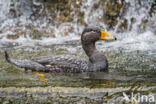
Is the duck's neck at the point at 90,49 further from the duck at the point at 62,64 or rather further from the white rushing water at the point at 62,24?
the white rushing water at the point at 62,24

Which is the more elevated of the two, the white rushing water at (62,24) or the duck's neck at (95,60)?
the white rushing water at (62,24)

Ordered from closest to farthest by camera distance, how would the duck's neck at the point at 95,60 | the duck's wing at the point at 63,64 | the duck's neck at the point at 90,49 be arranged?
the duck's wing at the point at 63,64 < the duck's neck at the point at 95,60 < the duck's neck at the point at 90,49

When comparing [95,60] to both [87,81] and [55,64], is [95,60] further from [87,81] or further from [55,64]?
[87,81]

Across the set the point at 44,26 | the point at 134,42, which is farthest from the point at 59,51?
the point at 44,26

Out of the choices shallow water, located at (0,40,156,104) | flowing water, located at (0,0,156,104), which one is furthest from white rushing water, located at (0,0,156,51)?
shallow water, located at (0,40,156,104)

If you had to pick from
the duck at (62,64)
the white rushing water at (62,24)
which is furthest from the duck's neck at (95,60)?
the white rushing water at (62,24)

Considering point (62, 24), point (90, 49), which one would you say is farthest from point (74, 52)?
point (62, 24)

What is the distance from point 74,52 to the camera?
25.7 ft

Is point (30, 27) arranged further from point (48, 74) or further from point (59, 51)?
point (48, 74)

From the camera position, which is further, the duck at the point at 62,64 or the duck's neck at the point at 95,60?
the duck's neck at the point at 95,60

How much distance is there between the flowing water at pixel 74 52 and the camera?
446 cm

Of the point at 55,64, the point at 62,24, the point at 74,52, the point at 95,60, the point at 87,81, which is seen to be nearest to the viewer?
the point at 87,81

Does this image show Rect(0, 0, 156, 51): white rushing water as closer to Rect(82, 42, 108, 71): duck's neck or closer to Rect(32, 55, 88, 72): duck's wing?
Rect(82, 42, 108, 71): duck's neck

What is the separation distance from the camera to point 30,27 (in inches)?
425
